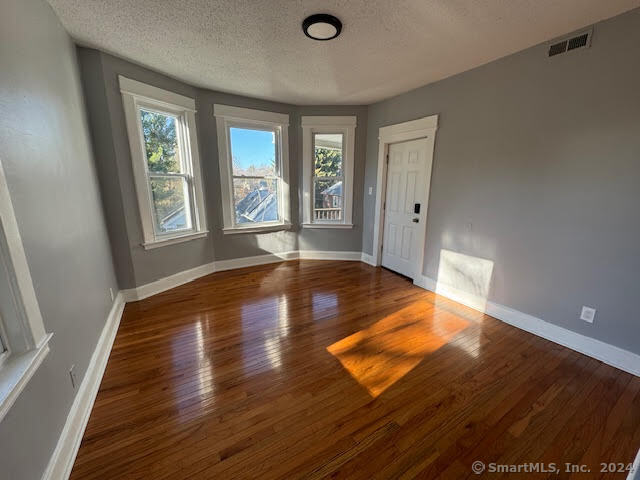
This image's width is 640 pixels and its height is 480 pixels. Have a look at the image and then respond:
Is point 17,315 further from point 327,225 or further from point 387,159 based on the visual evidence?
point 387,159

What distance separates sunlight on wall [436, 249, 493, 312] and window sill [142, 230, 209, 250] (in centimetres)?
314

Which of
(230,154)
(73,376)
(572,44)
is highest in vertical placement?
(572,44)

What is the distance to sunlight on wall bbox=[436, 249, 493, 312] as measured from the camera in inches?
109

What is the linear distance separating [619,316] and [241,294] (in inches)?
134

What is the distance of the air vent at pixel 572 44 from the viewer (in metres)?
1.94

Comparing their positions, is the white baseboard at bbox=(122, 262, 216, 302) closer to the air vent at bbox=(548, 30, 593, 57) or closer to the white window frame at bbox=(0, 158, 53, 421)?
the white window frame at bbox=(0, 158, 53, 421)

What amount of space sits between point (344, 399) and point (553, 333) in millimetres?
1990

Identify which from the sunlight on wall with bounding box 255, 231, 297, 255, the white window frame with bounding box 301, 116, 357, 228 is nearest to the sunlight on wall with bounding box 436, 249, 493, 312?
the white window frame with bounding box 301, 116, 357, 228

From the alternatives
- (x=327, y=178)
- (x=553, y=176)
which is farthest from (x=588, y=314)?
(x=327, y=178)

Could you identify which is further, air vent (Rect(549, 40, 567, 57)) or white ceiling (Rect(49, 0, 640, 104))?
air vent (Rect(549, 40, 567, 57))

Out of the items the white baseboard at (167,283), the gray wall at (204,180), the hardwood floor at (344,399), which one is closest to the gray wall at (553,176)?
the hardwood floor at (344,399)

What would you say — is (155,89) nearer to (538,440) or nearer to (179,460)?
(179,460)

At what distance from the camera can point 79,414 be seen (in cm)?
145

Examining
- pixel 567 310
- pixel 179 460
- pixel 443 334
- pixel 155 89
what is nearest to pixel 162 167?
pixel 155 89
